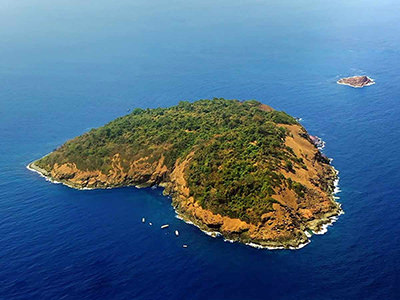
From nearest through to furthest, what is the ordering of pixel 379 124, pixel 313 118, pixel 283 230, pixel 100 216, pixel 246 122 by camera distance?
pixel 283 230 < pixel 100 216 < pixel 246 122 < pixel 379 124 < pixel 313 118

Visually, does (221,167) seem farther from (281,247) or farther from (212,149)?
(281,247)

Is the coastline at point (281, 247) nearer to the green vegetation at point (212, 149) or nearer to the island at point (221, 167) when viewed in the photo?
the island at point (221, 167)

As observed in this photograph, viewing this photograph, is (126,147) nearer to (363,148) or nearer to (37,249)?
(37,249)

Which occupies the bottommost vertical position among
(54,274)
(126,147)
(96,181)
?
(54,274)

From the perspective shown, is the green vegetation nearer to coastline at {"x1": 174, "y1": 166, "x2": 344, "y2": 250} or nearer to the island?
the island

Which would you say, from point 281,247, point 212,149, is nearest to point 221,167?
point 212,149

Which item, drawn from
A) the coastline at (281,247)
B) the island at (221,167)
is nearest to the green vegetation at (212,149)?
the island at (221,167)

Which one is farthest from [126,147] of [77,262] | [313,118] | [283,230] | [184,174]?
[313,118]
